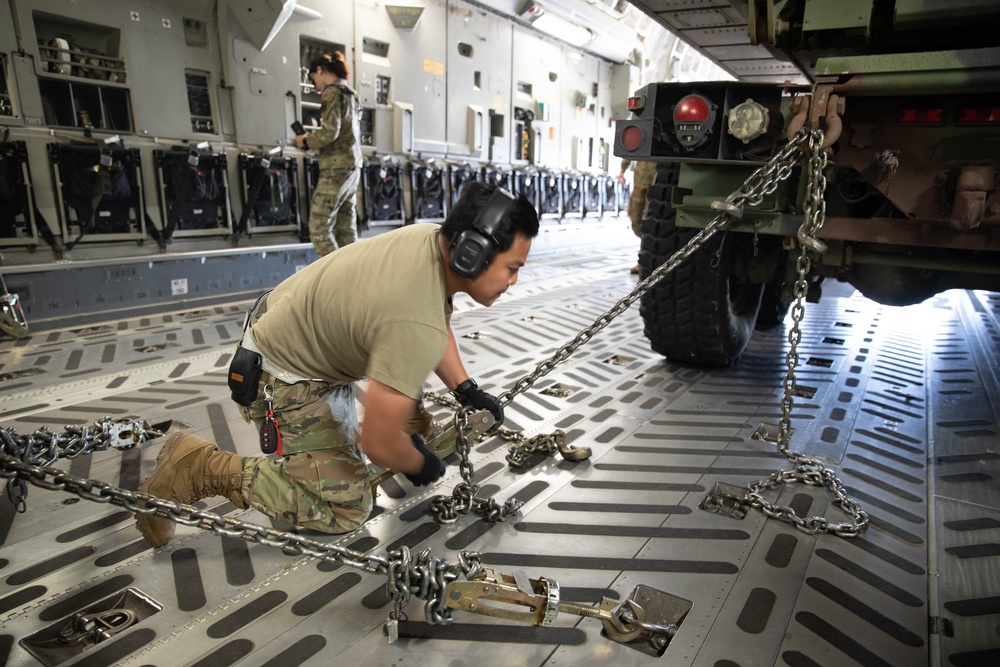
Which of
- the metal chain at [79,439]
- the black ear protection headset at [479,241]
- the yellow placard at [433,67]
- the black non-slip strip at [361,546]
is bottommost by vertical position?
the black non-slip strip at [361,546]

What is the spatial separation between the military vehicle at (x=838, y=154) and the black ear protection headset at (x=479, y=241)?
88 cm

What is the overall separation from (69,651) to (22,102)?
520 centimetres

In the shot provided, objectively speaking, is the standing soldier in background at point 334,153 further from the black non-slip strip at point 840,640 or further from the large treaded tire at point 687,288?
the black non-slip strip at point 840,640

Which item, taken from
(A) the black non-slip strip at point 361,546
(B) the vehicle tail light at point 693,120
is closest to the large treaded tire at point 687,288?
(B) the vehicle tail light at point 693,120

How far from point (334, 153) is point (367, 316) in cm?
464

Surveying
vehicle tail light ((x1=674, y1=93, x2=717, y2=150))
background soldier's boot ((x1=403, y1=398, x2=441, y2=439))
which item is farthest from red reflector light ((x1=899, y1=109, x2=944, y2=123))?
background soldier's boot ((x1=403, y1=398, x2=441, y2=439))

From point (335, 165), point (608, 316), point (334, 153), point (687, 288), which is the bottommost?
point (687, 288)

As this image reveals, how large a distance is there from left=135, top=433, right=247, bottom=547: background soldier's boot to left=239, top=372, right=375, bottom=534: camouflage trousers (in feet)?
0.17

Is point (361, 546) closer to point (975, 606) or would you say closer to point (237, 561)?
point (237, 561)

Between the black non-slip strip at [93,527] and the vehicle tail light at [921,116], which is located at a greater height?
the vehicle tail light at [921,116]

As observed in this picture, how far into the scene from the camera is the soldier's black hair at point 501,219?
1699 millimetres

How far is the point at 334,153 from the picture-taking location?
5.89m

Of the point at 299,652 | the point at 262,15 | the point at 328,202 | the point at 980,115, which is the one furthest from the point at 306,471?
the point at 262,15

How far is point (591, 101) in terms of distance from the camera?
11867 millimetres
